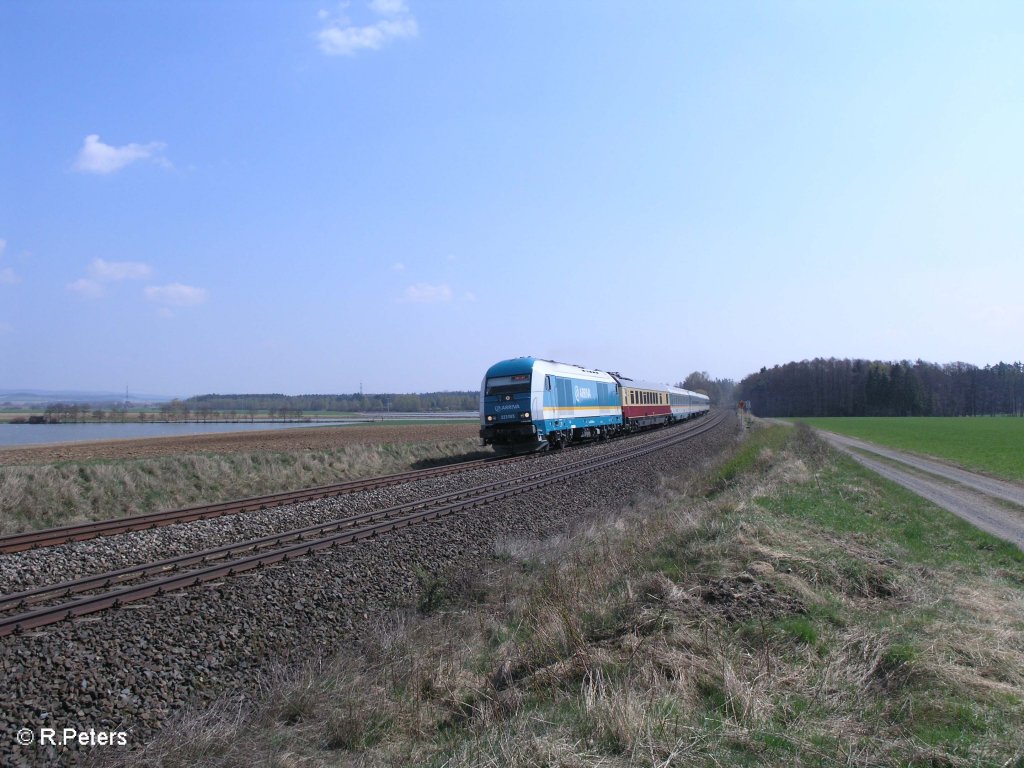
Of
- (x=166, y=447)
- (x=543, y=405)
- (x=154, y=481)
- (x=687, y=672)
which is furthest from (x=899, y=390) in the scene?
(x=687, y=672)

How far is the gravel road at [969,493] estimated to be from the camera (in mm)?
13695

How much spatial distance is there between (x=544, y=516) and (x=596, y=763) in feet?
38.3

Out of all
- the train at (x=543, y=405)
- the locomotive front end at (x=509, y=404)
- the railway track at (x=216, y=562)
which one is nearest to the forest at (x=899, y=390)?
the train at (x=543, y=405)

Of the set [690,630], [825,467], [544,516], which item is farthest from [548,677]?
[825,467]

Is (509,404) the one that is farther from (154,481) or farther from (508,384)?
(154,481)

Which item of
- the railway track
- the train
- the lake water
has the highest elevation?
the train

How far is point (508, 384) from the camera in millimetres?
25938

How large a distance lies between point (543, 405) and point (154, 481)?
44.1 feet

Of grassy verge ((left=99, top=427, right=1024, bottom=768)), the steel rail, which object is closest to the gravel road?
grassy verge ((left=99, top=427, right=1024, bottom=768))

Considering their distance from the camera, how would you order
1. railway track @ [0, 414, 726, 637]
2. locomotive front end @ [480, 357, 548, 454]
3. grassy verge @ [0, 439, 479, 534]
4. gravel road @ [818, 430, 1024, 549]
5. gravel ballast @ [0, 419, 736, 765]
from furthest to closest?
locomotive front end @ [480, 357, 548, 454], grassy verge @ [0, 439, 479, 534], gravel road @ [818, 430, 1024, 549], railway track @ [0, 414, 726, 637], gravel ballast @ [0, 419, 736, 765]

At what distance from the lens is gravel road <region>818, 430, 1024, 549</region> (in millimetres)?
13695

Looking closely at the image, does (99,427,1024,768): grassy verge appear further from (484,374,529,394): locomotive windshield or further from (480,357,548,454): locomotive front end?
(484,374,529,394): locomotive windshield

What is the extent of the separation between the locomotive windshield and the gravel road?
1267 centimetres

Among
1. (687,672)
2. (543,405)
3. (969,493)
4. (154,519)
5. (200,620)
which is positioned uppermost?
(543,405)
